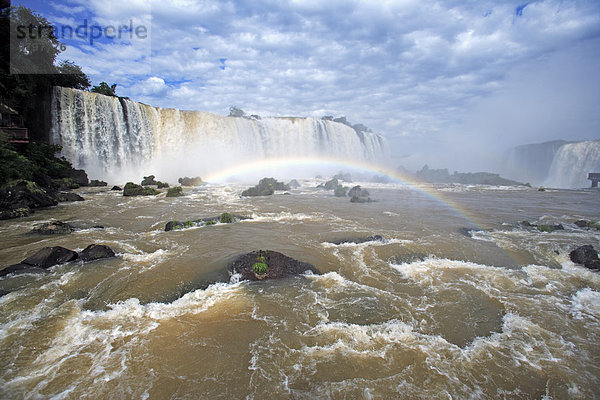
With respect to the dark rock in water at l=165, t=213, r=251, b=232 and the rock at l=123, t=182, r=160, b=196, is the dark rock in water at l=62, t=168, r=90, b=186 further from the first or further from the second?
the dark rock in water at l=165, t=213, r=251, b=232

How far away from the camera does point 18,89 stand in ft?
66.1

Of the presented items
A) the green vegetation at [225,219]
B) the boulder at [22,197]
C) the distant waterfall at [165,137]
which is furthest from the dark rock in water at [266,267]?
the distant waterfall at [165,137]

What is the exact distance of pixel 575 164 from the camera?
1789 inches

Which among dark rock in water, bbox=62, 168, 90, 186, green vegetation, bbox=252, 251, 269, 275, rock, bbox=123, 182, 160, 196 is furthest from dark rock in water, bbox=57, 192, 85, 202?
green vegetation, bbox=252, 251, 269, 275

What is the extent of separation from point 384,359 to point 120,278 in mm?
5722

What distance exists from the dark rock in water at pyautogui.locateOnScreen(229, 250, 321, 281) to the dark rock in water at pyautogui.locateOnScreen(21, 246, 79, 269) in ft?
13.6

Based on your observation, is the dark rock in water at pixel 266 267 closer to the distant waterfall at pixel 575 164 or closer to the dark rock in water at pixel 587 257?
the dark rock in water at pixel 587 257

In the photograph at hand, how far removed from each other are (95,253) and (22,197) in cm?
991

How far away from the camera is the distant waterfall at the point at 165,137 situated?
23625mm

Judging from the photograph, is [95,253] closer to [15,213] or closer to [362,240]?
[362,240]

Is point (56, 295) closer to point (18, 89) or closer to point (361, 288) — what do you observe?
point (361, 288)

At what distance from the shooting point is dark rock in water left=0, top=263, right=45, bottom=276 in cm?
572

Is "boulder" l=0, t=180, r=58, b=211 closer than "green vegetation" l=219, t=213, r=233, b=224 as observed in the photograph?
No

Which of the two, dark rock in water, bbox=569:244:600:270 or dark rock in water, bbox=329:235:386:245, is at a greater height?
dark rock in water, bbox=569:244:600:270
